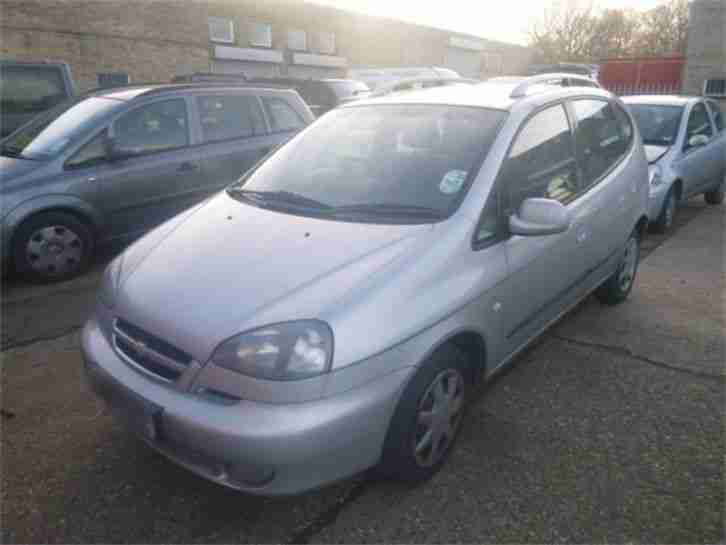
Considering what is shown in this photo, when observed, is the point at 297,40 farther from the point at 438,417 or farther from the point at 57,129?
the point at 438,417

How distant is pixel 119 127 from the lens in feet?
16.5

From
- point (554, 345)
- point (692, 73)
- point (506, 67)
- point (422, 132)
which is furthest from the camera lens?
point (506, 67)

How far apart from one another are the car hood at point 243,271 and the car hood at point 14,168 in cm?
256

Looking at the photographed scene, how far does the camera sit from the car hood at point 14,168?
4531 mm

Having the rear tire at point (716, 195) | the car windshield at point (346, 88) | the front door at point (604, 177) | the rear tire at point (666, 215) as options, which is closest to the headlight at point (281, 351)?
the front door at point (604, 177)

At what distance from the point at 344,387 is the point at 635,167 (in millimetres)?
3131

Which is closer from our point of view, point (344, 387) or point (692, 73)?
point (344, 387)

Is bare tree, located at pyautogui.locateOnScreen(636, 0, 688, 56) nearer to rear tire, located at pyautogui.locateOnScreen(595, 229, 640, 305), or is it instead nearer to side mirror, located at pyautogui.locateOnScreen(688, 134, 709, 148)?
side mirror, located at pyautogui.locateOnScreen(688, 134, 709, 148)

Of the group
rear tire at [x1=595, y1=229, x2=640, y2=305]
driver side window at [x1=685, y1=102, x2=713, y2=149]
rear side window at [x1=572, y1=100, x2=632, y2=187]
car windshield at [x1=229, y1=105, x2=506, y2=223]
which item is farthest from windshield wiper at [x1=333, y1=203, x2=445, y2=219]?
driver side window at [x1=685, y1=102, x2=713, y2=149]

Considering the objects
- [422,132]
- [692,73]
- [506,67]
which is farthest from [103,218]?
[506,67]

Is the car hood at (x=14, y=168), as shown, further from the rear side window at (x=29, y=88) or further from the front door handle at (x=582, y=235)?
the front door handle at (x=582, y=235)

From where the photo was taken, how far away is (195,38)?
1830cm

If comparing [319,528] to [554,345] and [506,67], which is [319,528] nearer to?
[554,345]

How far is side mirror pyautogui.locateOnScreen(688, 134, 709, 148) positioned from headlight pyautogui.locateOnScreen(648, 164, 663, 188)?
0.96 m
